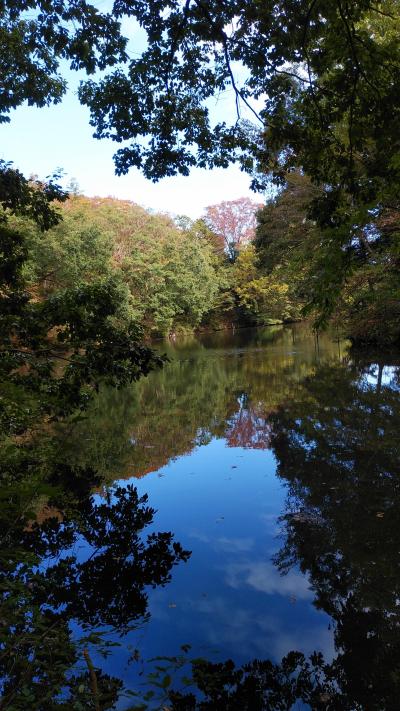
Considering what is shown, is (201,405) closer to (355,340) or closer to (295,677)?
(295,677)

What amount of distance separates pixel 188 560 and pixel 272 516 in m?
1.35

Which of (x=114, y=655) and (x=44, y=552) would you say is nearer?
(x=114, y=655)

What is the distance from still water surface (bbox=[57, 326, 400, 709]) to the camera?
3.25 metres

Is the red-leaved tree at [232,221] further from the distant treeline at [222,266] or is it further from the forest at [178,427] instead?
the forest at [178,427]

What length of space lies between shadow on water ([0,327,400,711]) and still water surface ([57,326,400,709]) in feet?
0.08

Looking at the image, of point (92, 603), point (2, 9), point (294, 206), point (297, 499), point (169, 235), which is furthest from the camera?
point (169, 235)

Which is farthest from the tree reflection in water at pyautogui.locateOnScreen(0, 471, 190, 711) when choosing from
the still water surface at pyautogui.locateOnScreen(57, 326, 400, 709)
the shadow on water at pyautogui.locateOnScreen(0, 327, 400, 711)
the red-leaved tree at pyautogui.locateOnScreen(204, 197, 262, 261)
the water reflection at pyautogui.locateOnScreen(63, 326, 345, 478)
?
the red-leaved tree at pyautogui.locateOnScreen(204, 197, 262, 261)

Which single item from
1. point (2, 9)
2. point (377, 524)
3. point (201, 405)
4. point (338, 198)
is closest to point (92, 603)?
point (377, 524)

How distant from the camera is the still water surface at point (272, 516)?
3252mm

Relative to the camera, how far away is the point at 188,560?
455 cm

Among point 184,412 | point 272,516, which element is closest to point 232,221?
point 184,412

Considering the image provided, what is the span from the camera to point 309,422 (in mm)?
9375

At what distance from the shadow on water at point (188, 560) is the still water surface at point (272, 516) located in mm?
25

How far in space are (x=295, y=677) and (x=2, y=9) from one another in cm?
687
